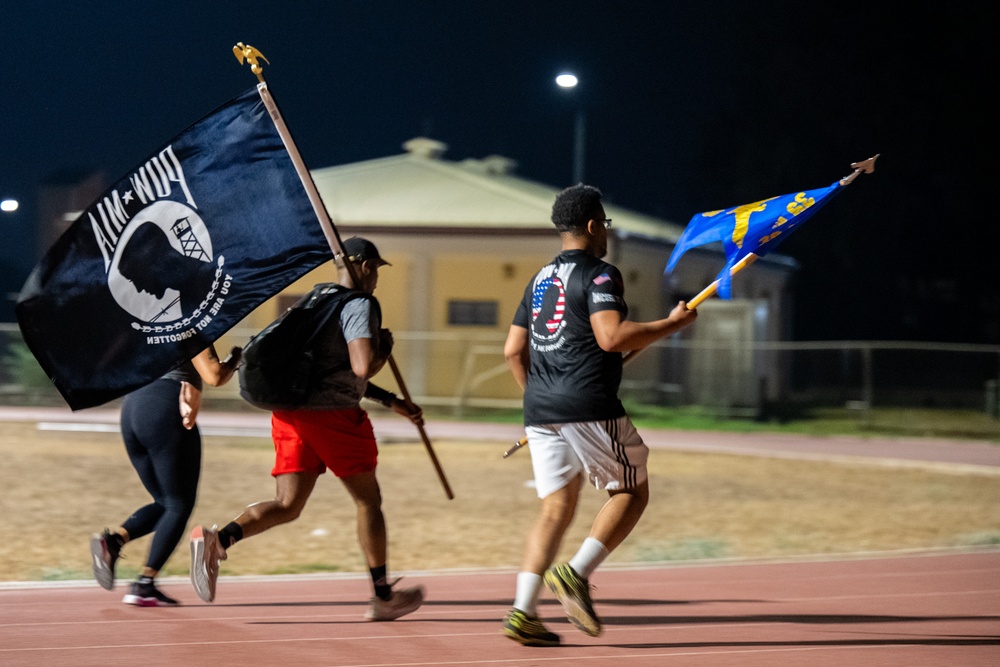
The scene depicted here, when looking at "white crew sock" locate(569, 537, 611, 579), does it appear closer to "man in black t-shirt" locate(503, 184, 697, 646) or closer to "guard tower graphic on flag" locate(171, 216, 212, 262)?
"man in black t-shirt" locate(503, 184, 697, 646)

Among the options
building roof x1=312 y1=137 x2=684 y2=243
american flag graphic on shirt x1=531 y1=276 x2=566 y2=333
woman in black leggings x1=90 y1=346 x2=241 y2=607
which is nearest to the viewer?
american flag graphic on shirt x1=531 y1=276 x2=566 y2=333

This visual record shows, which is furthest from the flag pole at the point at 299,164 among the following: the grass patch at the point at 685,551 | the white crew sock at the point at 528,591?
the grass patch at the point at 685,551

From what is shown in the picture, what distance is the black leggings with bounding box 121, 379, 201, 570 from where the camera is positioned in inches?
273

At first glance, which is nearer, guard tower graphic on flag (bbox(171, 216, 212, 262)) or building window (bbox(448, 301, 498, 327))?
guard tower graphic on flag (bbox(171, 216, 212, 262))

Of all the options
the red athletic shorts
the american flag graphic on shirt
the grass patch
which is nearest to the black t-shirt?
the american flag graphic on shirt

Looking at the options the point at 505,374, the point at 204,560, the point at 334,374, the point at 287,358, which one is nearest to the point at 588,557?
the point at 334,374

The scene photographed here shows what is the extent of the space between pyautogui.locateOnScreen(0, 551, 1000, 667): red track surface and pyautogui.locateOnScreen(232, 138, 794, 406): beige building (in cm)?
1785

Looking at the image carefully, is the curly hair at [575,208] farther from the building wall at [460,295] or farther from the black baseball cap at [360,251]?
the building wall at [460,295]

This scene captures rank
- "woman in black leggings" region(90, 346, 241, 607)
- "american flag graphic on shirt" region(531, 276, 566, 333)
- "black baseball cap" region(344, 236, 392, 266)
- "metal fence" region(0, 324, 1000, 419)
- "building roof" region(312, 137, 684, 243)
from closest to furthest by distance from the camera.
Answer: "american flag graphic on shirt" region(531, 276, 566, 333) < "black baseball cap" region(344, 236, 392, 266) < "woman in black leggings" region(90, 346, 241, 607) < "metal fence" region(0, 324, 1000, 419) < "building roof" region(312, 137, 684, 243)

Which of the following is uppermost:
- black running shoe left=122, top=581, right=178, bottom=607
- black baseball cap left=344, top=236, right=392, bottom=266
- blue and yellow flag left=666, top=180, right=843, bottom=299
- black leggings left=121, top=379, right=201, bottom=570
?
blue and yellow flag left=666, top=180, right=843, bottom=299

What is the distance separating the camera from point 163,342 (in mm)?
6363

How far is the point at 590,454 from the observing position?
5.92 meters

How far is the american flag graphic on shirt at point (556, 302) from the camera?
598cm

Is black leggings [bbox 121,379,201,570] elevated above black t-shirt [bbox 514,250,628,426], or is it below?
below
